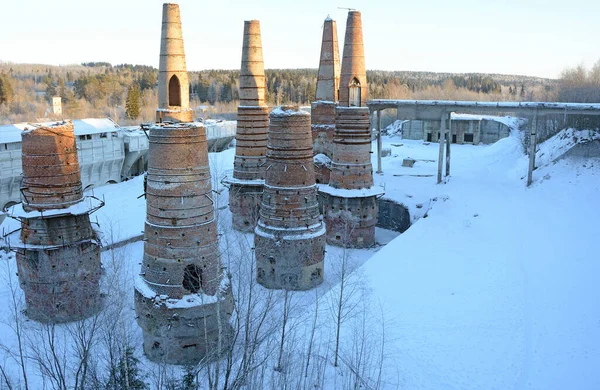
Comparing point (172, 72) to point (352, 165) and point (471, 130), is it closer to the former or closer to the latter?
point (352, 165)

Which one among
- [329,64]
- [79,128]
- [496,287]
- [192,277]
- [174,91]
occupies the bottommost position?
[496,287]

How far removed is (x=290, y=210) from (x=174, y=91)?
263 inches

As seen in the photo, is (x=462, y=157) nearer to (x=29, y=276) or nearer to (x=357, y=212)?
(x=357, y=212)

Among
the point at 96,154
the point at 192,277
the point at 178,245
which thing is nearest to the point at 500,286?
the point at 192,277

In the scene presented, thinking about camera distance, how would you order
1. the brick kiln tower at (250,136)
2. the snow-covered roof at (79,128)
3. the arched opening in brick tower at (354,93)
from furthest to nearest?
the snow-covered roof at (79,128) → the brick kiln tower at (250,136) → the arched opening in brick tower at (354,93)

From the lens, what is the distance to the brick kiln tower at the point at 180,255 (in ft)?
46.0

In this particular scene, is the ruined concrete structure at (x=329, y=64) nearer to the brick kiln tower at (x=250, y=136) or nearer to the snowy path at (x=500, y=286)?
the brick kiln tower at (x=250, y=136)

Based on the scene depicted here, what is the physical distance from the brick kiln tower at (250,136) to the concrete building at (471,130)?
112ft

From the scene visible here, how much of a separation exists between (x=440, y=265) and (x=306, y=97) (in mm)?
81212

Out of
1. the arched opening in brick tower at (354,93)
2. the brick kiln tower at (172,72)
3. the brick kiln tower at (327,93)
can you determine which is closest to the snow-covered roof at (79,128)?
the brick kiln tower at (327,93)

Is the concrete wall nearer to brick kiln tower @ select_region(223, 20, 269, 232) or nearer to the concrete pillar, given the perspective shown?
the concrete pillar

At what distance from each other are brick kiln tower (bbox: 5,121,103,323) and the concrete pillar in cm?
1272

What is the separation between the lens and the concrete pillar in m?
24.5

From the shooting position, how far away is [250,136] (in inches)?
996
